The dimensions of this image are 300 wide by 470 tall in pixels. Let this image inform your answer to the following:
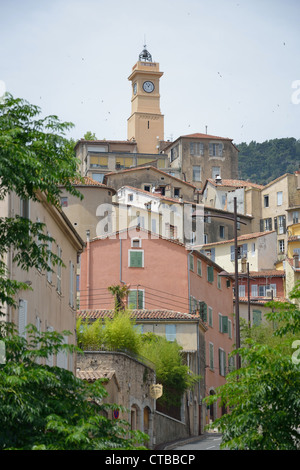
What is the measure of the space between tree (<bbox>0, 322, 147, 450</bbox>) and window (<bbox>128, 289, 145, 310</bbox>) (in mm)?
45723

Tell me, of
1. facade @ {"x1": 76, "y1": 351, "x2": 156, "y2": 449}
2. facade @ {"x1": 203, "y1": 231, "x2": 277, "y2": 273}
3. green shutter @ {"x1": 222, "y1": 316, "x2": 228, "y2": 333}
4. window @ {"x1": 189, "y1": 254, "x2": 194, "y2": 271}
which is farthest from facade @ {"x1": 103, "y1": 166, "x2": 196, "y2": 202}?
facade @ {"x1": 76, "y1": 351, "x2": 156, "y2": 449}

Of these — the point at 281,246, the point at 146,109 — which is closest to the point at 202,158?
the point at 146,109

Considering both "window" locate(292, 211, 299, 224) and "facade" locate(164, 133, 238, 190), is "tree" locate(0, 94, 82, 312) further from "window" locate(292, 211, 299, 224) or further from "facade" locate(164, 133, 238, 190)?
"facade" locate(164, 133, 238, 190)

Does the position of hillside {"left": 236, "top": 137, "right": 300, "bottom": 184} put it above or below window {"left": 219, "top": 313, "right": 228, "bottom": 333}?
above

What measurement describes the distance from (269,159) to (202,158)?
7091 cm

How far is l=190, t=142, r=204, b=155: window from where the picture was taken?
12374cm

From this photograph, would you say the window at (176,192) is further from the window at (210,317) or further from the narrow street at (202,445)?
the narrow street at (202,445)

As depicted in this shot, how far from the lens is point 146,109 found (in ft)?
452

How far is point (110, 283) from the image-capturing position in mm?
64875

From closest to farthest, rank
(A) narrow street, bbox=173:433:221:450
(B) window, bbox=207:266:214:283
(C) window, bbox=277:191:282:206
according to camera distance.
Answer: (A) narrow street, bbox=173:433:221:450, (B) window, bbox=207:266:214:283, (C) window, bbox=277:191:282:206

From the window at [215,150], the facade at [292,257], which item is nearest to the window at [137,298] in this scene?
the facade at [292,257]

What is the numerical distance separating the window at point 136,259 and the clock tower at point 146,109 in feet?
220

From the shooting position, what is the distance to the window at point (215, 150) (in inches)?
4909

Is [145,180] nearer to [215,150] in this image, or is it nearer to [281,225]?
[281,225]
